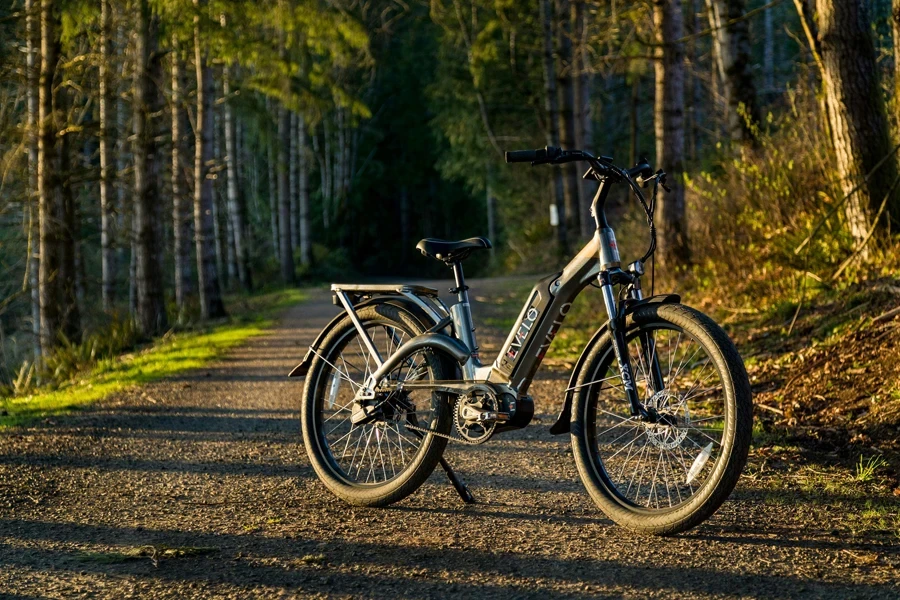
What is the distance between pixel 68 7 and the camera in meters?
14.0

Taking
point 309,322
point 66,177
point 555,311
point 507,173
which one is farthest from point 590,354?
point 507,173

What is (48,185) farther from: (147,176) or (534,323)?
(534,323)

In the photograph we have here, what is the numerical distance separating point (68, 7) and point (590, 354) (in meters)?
12.0

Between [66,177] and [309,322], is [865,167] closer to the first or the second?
[309,322]

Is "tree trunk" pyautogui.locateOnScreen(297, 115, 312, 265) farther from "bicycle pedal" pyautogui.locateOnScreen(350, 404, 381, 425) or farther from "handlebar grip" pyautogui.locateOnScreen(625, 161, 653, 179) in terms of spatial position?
"handlebar grip" pyautogui.locateOnScreen(625, 161, 653, 179)

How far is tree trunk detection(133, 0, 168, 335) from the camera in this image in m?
15.9

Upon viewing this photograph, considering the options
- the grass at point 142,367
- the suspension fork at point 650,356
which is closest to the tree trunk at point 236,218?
the grass at point 142,367

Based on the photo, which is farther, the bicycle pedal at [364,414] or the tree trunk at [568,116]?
the tree trunk at [568,116]

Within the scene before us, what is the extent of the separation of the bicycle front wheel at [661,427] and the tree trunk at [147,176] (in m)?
12.8

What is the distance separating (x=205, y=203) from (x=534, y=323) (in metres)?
14.5

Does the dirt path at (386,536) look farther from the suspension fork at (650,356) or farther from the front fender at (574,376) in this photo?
the suspension fork at (650,356)

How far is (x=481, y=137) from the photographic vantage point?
37594mm

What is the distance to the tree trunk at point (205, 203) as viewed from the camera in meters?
18.1

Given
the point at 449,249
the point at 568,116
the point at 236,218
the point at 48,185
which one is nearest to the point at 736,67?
the point at 48,185
